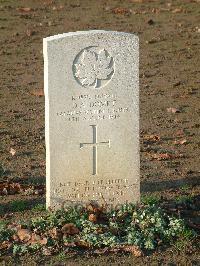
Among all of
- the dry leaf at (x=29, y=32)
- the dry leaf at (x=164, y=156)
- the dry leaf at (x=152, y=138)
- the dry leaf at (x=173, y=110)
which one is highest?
the dry leaf at (x=29, y=32)

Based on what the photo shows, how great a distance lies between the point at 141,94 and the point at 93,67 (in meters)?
4.98

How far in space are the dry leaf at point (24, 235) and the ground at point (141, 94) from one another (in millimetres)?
259

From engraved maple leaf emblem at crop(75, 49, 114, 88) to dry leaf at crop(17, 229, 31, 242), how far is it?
1.34 meters

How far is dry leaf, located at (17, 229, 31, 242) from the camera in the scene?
620 cm


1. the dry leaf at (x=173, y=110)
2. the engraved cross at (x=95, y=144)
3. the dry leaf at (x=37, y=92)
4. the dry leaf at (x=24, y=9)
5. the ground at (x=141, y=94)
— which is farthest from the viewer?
the dry leaf at (x=24, y=9)

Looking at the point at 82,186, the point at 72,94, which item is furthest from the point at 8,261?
the point at 72,94

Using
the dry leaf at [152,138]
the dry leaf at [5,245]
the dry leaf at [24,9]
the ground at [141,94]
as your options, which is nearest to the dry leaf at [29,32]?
the ground at [141,94]

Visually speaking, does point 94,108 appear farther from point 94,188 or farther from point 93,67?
point 94,188

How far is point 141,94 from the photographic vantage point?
37.4ft

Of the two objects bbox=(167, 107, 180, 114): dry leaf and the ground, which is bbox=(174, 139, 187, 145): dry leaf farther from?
bbox=(167, 107, 180, 114): dry leaf

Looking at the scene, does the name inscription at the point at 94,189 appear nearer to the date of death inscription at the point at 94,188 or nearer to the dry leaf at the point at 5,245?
the date of death inscription at the point at 94,188

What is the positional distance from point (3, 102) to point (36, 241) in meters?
5.13

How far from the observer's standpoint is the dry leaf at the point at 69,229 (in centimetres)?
621

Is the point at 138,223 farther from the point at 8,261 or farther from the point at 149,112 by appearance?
the point at 149,112
